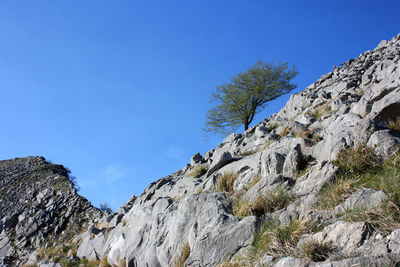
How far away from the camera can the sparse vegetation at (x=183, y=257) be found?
6.09 metres

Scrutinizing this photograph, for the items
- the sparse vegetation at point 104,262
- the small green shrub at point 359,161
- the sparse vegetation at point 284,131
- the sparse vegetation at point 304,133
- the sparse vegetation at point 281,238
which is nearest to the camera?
the sparse vegetation at point 281,238

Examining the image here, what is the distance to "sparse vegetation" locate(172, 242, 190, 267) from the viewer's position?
6095 millimetres

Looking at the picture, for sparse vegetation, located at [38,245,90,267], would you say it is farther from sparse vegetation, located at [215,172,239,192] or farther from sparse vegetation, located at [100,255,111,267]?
sparse vegetation, located at [215,172,239,192]

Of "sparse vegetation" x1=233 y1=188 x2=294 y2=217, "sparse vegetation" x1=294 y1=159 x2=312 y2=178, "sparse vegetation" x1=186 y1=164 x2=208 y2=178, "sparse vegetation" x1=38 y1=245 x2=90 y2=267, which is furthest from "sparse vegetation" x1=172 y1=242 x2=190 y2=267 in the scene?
"sparse vegetation" x1=38 y1=245 x2=90 y2=267

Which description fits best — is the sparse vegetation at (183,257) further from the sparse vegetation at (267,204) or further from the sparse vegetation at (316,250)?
the sparse vegetation at (316,250)

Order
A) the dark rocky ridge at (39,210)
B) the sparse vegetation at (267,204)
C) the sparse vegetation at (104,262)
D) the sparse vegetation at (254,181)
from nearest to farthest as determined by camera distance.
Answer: the sparse vegetation at (267,204)
the sparse vegetation at (254,181)
the sparse vegetation at (104,262)
the dark rocky ridge at (39,210)

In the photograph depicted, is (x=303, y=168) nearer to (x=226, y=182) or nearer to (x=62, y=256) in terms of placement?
(x=226, y=182)

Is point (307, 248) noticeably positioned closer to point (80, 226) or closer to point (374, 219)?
point (374, 219)

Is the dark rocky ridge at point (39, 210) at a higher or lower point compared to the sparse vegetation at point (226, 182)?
higher

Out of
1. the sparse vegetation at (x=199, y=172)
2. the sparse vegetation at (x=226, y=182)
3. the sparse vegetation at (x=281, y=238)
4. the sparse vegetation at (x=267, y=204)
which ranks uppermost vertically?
the sparse vegetation at (x=199, y=172)

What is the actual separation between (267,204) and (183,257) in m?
1.96

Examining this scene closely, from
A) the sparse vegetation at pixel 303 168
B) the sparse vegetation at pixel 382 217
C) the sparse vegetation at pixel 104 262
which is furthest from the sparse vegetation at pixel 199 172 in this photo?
the sparse vegetation at pixel 382 217

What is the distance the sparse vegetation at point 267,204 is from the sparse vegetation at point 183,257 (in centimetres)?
124

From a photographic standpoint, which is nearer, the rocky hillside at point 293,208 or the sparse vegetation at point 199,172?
the rocky hillside at point 293,208
